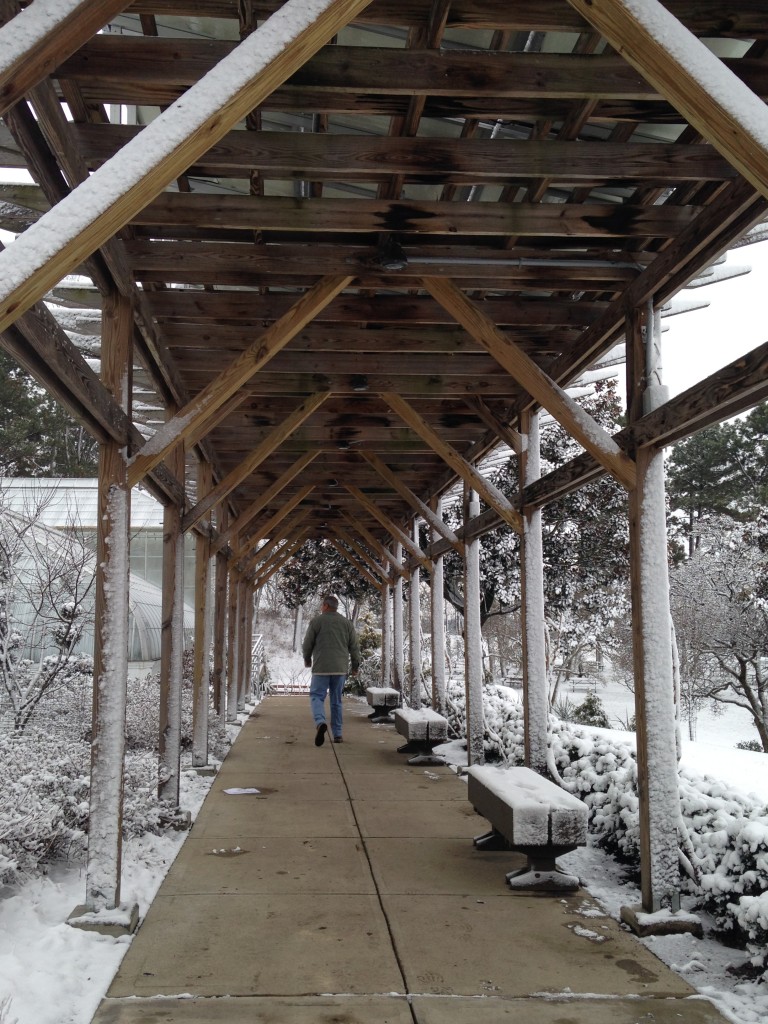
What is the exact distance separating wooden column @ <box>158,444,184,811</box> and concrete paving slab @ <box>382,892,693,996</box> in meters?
2.41

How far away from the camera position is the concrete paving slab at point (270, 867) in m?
4.96

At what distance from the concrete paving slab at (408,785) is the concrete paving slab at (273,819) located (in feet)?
1.95

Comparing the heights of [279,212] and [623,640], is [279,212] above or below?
above

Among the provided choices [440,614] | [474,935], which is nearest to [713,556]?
[440,614]

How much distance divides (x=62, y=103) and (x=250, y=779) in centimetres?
628

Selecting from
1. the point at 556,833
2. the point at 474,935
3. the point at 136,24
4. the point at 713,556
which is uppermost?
the point at 136,24

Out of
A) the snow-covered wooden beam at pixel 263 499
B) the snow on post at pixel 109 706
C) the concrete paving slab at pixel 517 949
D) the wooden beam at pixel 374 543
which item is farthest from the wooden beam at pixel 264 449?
the wooden beam at pixel 374 543

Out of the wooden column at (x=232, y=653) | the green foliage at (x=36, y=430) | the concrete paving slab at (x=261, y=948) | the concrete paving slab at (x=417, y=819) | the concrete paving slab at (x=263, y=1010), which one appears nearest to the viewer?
the concrete paving slab at (x=263, y=1010)

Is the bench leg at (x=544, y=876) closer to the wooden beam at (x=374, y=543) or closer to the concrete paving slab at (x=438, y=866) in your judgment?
the concrete paving slab at (x=438, y=866)

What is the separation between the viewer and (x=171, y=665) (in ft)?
21.9

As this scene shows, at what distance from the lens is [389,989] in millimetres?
3562

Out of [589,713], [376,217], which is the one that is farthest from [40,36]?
[589,713]

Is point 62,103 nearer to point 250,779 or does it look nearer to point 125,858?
point 125,858

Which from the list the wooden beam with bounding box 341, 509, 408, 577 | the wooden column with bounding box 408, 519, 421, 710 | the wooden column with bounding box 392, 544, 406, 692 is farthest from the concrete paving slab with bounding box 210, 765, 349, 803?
the wooden column with bounding box 392, 544, 406, 692
